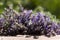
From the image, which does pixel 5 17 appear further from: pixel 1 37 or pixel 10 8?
pixel 1 37

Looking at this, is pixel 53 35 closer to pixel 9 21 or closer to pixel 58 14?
pixel 9 21

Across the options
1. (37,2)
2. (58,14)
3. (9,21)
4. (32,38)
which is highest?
(37,2)

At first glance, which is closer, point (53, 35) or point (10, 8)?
point (53, 35)

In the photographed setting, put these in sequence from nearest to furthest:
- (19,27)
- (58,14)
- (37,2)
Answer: (19,27)
(58,14)
(37,2)

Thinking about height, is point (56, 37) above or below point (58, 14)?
below

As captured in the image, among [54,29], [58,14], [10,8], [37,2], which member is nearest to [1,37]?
[10,8]

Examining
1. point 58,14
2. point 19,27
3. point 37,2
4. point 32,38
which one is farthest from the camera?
point 37,2

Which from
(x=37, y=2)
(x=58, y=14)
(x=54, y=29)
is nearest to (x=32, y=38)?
(x=54, y=29)
